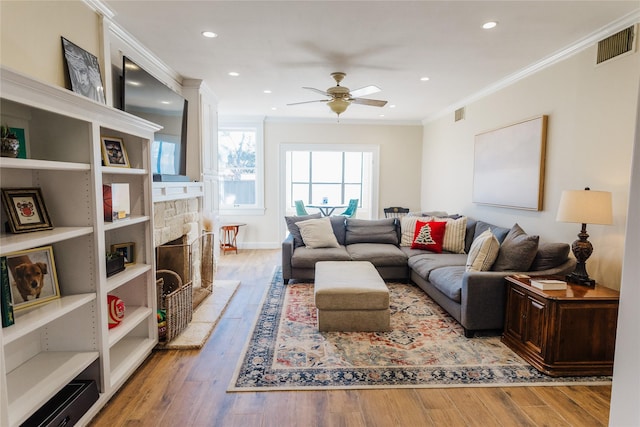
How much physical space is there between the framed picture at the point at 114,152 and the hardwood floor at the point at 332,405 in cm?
148

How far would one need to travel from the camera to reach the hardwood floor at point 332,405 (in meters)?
1.93

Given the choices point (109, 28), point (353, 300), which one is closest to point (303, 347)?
point (353, 300)

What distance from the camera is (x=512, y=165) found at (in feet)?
13.0

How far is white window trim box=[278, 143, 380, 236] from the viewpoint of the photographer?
6.81 meters

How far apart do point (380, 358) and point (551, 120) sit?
288cm

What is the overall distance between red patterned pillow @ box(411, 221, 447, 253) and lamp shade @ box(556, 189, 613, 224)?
193cm

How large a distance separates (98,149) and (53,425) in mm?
1414

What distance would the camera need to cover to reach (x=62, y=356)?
1954 mm

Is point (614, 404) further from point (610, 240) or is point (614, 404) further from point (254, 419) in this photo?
point (610, 240)

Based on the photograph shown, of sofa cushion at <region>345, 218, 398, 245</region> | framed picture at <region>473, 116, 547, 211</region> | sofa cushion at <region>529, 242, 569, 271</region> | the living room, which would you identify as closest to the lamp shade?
the living room

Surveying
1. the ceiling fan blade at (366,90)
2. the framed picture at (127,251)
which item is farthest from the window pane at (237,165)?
the framed picture at (127,251)

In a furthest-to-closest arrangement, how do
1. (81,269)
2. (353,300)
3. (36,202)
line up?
(353,300)
(81,269)
(36,202)

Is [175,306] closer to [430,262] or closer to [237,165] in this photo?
[430,262]

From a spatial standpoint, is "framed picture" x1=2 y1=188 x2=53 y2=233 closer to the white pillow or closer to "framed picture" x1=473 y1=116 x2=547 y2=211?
the white pillow
